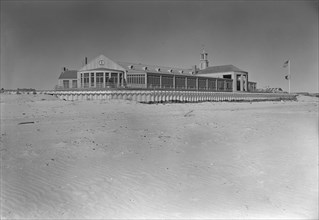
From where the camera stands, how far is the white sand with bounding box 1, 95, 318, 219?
6301 millimetres

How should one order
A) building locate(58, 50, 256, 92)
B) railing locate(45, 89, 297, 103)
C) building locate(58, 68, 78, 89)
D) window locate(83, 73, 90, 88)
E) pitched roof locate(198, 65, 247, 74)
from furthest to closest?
1. pitched roof locate(198, 65, 247, 74)
2. building locate(58, 68, 78, 89)
3. window locate(83, 73, 90, 88)
4. building locate(58, 50, 256, 92)
5. railing locate(45, 89, 297, 103)

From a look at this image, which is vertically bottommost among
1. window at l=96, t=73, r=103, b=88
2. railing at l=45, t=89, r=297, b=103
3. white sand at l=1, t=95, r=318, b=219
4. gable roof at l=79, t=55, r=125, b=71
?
white sand at l=1, t=95, r=318, b=219

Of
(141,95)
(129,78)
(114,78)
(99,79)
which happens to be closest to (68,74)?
(129,78)

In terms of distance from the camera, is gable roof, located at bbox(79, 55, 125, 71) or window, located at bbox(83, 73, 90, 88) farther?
gable roof, located at bbox(79, 55, 125, 71)

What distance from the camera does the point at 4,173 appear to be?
312 inches

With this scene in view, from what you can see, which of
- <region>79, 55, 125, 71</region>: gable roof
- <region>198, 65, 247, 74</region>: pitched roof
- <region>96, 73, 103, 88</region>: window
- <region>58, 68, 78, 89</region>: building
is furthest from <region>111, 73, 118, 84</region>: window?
<region>198, 65, 247, 74</region>: pitched roof

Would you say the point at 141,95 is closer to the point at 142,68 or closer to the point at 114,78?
the point at 114,78

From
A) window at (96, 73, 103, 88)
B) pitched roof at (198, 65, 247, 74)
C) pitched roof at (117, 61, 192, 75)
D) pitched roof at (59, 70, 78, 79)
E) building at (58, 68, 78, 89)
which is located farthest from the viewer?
pitched roof at (198, 65, 247, 74)

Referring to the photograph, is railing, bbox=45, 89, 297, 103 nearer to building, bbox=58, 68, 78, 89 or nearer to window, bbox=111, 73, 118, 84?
window, bbox=111, 73, 118, 84

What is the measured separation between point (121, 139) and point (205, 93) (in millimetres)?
34990

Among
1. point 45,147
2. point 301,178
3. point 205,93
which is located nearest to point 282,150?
point 301,178

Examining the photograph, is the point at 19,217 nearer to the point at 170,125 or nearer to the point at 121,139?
the point at 121,139

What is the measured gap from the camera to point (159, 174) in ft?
26.4

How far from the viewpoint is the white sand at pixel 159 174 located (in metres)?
6.30
